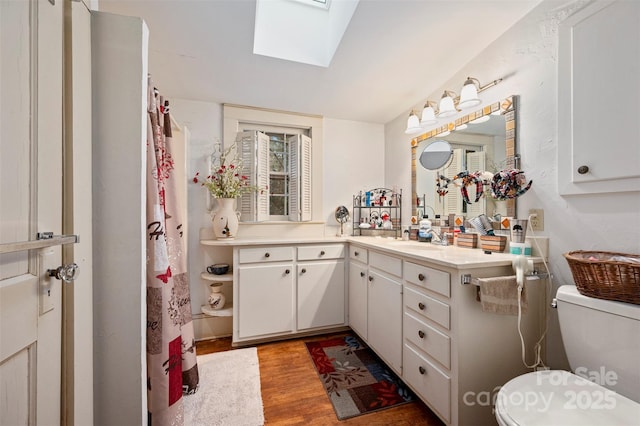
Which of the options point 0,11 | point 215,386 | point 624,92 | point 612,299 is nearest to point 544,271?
point 612,299

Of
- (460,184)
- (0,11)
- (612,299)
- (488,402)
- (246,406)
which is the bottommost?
(246,406)

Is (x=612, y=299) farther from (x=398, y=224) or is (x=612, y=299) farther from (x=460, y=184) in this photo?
(x=398, y=224)

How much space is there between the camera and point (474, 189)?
1.84 metres

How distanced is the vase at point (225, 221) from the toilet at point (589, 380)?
84.4 inches

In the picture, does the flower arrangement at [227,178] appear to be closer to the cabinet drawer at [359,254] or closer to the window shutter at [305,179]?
the window shutter at [305,179]

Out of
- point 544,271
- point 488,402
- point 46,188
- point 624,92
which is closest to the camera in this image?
point 46,188

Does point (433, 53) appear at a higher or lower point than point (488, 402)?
higher

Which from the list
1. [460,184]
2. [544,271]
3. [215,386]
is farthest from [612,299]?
[215,386]

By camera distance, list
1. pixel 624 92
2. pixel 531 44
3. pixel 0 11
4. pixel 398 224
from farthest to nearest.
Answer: pixel 398 224 → pixel 531 44 → pixel 624 92 → pixel 0 11

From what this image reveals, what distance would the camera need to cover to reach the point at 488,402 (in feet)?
4.17

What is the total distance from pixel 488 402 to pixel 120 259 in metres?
1.80

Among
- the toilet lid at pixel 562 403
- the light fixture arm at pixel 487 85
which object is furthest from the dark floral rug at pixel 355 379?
the light fixture arm at pixel 487 85

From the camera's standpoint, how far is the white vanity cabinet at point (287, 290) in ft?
7.23

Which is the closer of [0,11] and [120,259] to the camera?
[0,11]
